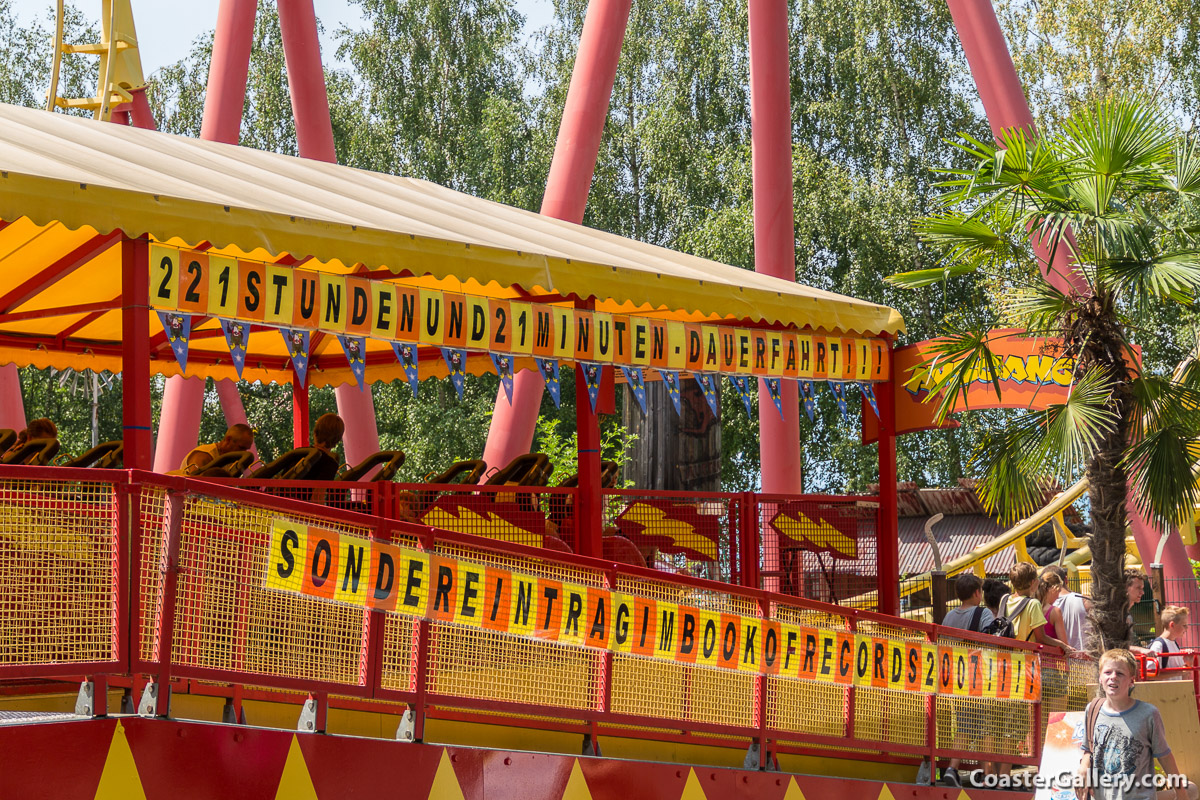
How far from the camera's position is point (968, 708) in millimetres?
9516

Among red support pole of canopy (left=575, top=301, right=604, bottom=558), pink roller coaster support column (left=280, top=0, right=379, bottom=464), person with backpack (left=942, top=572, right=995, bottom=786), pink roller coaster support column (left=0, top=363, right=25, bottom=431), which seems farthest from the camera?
pink roller coaster support column (left=0, top=363, right=25, bottom=431)

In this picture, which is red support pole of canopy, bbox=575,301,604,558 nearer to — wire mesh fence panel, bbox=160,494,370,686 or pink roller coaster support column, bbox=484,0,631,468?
wire mesh fence panel, bbox=160,494,370,686

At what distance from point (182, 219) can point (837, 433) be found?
92.9ft

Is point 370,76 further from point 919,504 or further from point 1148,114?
point 1148,114

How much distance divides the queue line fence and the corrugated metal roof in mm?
18026

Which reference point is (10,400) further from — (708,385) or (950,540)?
(950,540)

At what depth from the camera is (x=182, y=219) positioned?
6766mm

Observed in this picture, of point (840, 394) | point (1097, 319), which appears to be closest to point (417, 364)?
point (840, 394)

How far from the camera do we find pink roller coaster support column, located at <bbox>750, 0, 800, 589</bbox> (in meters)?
16.1

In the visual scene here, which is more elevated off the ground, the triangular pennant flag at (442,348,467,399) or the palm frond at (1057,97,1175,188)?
the palm frond at (1057,97,1175,188)

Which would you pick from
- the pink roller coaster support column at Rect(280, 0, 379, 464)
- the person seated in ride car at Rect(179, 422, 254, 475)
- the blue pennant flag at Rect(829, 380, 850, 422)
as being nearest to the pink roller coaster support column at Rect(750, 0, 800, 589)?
the blue pennant flag at Rect(829, 380, 850, 422)

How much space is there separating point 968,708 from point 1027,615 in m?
1.22

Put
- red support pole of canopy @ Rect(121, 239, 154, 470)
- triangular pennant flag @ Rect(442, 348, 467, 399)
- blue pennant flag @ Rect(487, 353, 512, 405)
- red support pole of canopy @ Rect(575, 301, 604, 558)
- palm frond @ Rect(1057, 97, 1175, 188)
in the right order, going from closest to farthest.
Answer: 1. red support pole of canopy @ Rect(121, 239, 154, 470)
2. red support pole of canopy @ Rect(575, 301, 604, 558)
3. triangular pennant flag @ Rect(442, 348, 467, 399)
4. blue pennant flag @ Rect(487, 353, 512, 405)
5. palm frond @ Rect(1057, 97, 1175, 188)

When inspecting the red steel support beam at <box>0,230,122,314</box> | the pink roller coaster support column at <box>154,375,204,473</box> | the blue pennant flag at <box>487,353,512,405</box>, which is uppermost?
the pink roller coaster support column at <box>154,375,204,473</box>
